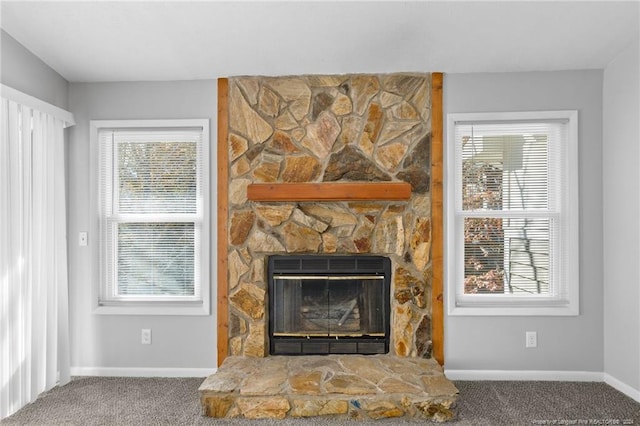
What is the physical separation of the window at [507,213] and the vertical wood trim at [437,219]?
0.07 meters

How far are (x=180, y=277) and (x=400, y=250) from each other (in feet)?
5.76

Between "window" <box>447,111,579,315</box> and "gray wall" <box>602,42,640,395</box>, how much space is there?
269 millimetres

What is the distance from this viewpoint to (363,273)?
10.2ft

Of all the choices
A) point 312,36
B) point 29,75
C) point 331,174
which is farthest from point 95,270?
point 312,36

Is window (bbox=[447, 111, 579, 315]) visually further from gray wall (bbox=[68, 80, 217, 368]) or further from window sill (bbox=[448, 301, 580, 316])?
gray wall (bbox=[68, 80, 217, 368])

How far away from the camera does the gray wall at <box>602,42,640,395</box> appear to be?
9.02ft

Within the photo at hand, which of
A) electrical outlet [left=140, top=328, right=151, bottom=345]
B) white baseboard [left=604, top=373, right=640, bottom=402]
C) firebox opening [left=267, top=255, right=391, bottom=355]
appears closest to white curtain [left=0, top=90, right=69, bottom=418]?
electrical outlet [left=140, top=328, right=151, bottom=345]

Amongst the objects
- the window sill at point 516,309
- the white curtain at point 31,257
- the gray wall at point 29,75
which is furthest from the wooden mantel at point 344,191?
the gray wall at point 29,75

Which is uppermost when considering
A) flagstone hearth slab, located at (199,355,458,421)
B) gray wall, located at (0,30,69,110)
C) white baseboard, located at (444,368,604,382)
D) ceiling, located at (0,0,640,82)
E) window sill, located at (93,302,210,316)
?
ceiling, located at (0,0,640,82)

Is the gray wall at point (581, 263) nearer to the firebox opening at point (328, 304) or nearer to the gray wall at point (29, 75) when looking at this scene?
the firebox opening at point (328, 304)

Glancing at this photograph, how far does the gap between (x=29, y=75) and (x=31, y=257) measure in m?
1.24

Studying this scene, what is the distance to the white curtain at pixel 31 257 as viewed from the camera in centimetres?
254

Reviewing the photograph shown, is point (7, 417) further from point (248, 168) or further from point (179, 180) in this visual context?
point (248, 168)

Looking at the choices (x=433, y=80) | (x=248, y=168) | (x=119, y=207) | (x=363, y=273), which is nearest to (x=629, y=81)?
(x=433, y=80)
